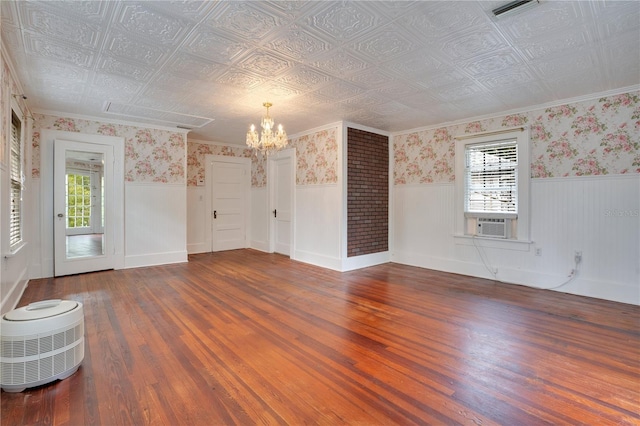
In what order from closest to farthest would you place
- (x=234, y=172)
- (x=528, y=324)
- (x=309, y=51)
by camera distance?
(x=309, y=51) < (x=528, y=324) < (x=234, y=172)

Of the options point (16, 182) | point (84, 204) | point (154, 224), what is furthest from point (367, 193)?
point (16, 182)

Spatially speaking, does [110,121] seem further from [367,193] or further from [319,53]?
[367,193]

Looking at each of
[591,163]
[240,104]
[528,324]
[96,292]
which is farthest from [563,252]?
[96,292]

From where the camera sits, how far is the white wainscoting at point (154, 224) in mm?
5582

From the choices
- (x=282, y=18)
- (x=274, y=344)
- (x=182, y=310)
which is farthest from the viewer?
(x=182, y=310)

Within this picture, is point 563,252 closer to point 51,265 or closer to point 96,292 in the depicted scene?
point 96,292

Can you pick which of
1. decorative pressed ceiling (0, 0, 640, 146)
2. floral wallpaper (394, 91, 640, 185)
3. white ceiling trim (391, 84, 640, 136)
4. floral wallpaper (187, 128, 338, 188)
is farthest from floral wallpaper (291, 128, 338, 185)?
floral wallpaper (394, 91, 640, 185)

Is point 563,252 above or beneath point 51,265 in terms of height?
above

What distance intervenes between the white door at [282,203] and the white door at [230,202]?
1022mm

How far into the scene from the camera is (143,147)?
568 centimetres

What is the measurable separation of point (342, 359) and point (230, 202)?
591 cm

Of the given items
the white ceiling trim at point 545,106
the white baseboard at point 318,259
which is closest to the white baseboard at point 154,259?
the white baseboard at point 318,259

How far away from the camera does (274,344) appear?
2.63m

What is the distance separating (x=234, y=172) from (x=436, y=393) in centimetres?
670
